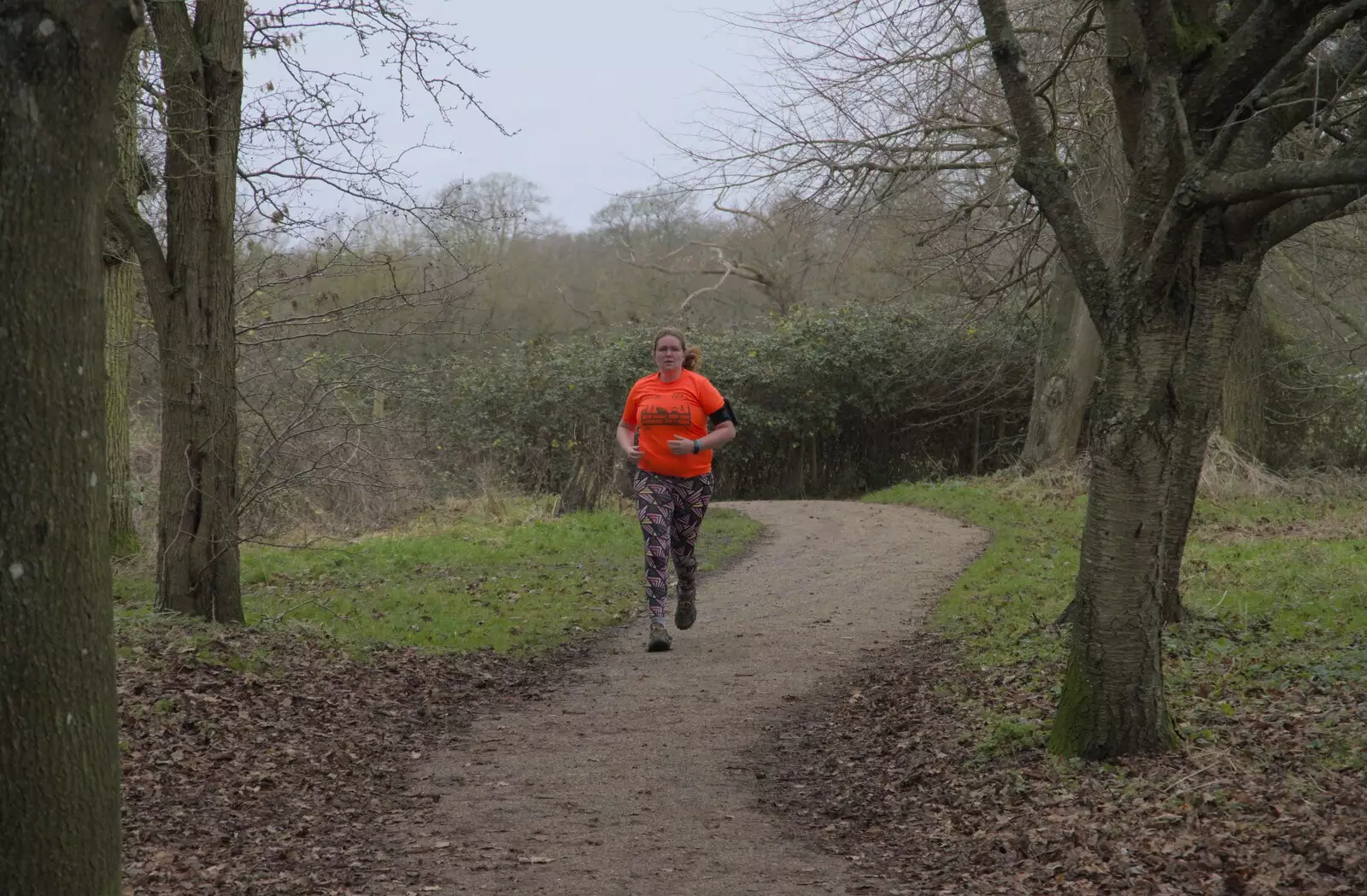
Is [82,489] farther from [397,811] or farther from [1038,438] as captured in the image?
[1038,438]

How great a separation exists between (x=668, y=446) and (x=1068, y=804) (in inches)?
165

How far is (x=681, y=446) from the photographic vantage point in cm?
846

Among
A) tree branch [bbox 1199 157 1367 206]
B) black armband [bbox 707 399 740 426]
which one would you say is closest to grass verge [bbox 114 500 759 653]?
black armband [bbox 707 399 740 426]

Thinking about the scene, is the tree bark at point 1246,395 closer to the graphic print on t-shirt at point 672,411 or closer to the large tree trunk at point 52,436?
the graphic print on t-shirt at point 672,411

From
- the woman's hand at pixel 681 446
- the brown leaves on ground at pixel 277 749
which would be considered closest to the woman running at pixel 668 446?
the woman's hand at pixel 681 446

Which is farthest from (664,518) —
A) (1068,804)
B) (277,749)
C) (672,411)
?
(1068,804)

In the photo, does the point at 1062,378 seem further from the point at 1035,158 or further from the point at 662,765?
the point at 662,765

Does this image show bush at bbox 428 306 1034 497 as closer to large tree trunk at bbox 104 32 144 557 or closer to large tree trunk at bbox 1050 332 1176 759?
large tree trunk at bbox 104 32 144 557

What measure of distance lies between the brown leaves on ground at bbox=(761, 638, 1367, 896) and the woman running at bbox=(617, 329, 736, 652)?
6.86 ft

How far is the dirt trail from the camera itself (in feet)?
15.0

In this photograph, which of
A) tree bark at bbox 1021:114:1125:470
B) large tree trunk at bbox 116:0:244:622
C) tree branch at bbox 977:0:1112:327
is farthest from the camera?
tree bark at bbox 1021:114:1125:470

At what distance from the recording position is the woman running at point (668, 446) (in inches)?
338

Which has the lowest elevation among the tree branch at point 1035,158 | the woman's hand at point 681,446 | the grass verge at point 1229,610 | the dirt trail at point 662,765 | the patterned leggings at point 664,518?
the dirt trail at point 662,765

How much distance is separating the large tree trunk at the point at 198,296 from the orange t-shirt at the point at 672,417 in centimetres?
287
